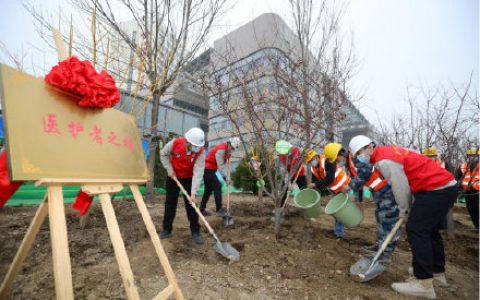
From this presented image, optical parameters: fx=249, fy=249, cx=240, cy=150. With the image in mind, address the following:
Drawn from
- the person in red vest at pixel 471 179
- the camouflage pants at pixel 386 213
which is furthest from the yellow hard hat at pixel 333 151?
the person in red vest at pixel 471 179

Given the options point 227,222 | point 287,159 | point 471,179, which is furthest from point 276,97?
point 471,179

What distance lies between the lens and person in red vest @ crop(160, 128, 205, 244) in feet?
11.4

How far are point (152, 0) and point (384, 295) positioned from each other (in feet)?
18.8

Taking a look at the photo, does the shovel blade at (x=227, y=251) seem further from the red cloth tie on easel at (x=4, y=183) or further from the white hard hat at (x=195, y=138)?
the red cloth tie on easel at (x=4, y=183)

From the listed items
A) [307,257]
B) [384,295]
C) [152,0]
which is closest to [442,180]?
Answer: [384,295]

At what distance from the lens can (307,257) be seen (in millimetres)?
3125

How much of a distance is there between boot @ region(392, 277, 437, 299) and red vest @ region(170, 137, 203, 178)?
2.76m

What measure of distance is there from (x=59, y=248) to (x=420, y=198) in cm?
310

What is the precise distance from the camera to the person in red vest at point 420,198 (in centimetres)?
246

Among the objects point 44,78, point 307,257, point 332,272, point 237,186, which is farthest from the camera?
point 237,186

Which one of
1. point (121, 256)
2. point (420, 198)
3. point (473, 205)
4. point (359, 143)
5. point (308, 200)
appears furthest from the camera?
point (473, 205)

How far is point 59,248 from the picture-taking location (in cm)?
139

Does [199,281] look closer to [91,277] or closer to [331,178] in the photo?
[91,277]

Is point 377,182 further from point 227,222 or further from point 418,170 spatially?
point 227,222
